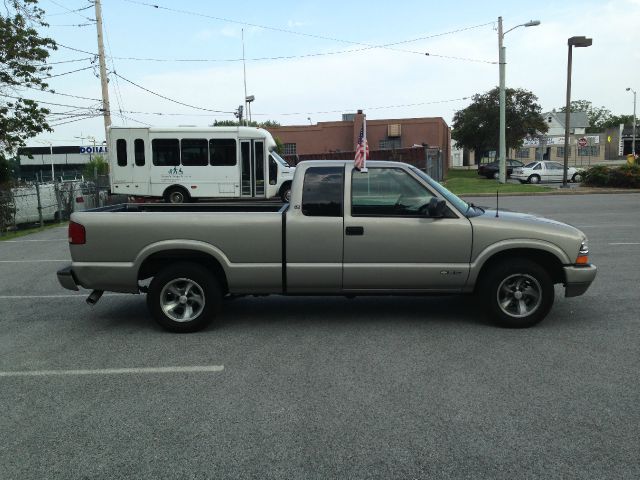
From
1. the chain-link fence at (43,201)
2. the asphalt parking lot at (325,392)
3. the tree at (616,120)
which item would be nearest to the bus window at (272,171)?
the chain-link fence at (43,201)

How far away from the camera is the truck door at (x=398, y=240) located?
6.22m

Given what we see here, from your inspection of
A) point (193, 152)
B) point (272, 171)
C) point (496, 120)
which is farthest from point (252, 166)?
point (496, 120)

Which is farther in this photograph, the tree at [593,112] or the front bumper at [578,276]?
the tree at [593,112]

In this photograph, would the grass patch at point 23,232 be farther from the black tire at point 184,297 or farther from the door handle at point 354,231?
the door handle at point 354,231

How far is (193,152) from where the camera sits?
70.0 feet

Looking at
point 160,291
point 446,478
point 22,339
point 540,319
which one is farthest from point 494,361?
point 22,339

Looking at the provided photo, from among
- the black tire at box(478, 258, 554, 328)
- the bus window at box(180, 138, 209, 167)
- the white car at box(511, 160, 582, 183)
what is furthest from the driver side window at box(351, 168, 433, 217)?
the white car at box(511, 160, 582, 183)

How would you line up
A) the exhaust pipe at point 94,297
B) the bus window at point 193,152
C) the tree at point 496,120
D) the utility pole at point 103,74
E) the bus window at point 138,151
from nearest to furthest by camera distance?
the exhaust pipe at point 94,297
the bus window at point 138,151
the bus window at point 193,152
the utility pole at point 103,74
the tree at point 496,120

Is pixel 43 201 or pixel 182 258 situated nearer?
pixel 182 258

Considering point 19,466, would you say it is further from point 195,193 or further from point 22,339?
point 195,193

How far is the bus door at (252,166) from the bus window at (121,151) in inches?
162

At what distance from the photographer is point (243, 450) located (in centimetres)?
374

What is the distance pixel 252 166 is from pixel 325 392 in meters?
17.7

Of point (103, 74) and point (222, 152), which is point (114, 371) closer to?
point (222, 152)
